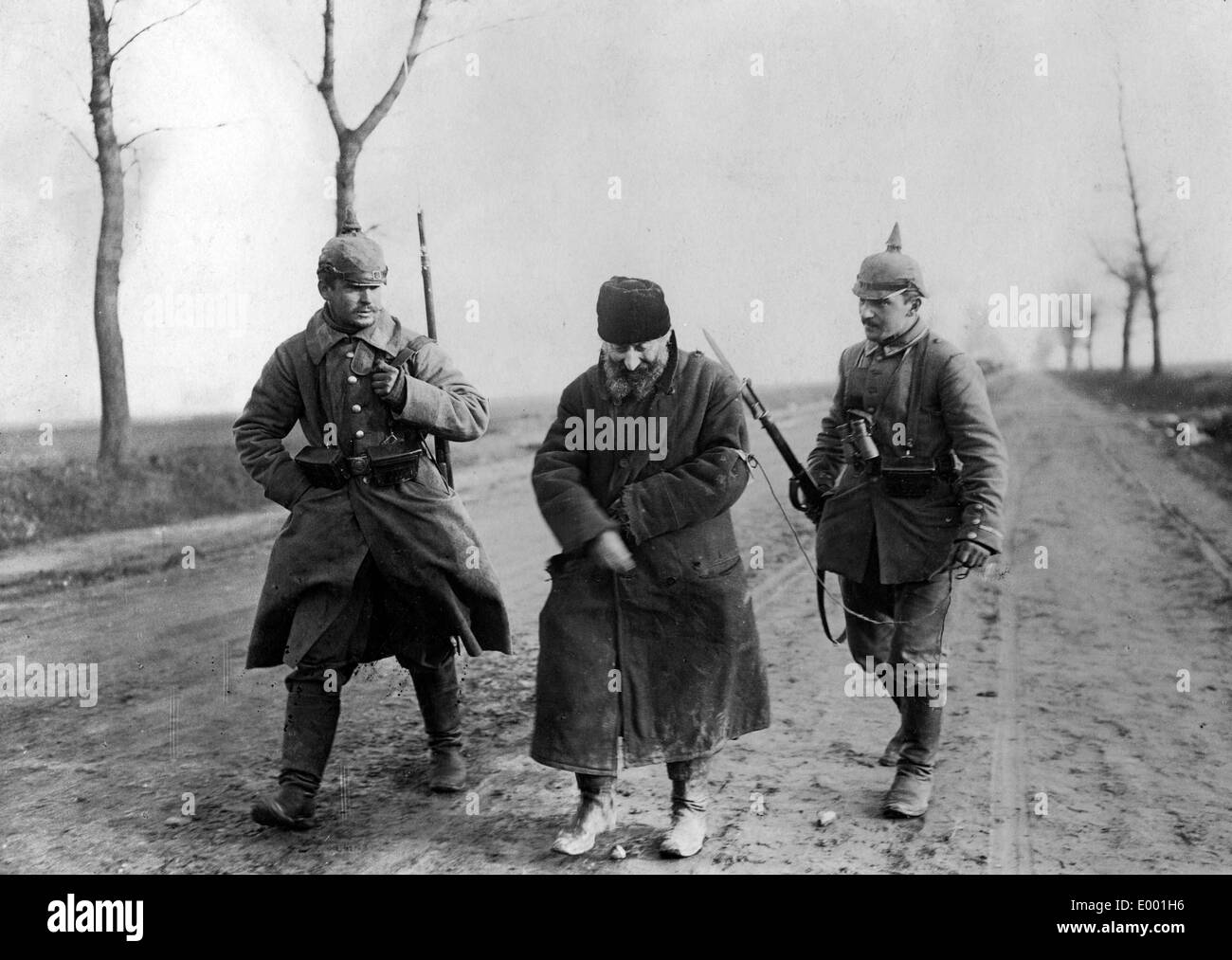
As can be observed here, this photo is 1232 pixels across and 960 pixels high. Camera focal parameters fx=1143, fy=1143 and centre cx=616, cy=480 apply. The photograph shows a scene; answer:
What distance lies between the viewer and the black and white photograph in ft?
13.4

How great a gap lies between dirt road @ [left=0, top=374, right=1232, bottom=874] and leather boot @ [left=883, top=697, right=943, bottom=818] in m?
0.07

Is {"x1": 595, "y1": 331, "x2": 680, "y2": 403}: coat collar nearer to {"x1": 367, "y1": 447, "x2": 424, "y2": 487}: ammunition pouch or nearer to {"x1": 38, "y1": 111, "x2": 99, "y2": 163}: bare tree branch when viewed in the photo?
{"x1": 367, "y1": 447, "x2": 424, "y2": 487}: ammunition pouch

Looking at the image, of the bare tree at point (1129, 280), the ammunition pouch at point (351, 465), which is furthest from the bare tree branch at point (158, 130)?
the bare tree at point (1129, 280)

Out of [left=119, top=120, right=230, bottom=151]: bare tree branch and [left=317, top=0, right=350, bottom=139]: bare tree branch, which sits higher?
[left=317, top=0, right=350, bottom=139]: bare tree branch

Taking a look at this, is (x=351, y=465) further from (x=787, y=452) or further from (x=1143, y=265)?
(x=1143, y=265)

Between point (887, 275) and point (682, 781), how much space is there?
2.11 meters

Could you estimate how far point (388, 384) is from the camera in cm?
426

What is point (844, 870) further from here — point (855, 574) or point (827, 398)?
point (827, 398)

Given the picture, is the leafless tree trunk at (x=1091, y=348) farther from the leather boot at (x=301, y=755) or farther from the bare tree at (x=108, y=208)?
the leather boot at (x=301, y=755)

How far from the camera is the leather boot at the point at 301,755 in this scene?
13.8 feet

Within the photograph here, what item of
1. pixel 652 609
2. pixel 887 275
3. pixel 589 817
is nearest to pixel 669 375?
pixel 652 609

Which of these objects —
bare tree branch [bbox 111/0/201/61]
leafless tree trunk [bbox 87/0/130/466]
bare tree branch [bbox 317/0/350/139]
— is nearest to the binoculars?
bare tree branch [bbox 317/0/350/139]
